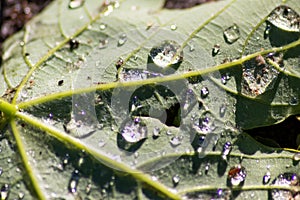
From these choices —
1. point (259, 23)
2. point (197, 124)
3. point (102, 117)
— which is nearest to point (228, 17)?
point (259, 23)

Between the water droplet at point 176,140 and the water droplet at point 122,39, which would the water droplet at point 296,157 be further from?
the water droplet at point 122,39

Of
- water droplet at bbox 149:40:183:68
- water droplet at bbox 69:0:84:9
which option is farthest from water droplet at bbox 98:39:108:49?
water droplet at bbox 69:0:84:9

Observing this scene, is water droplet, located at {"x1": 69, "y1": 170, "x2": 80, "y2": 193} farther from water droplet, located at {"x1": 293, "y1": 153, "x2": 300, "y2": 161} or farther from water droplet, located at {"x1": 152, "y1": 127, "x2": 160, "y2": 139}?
water droplet, located at {"x1": 293, "y1": 153, "x2": 300, "y2": 161}

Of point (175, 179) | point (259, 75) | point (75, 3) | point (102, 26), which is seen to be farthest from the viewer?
point (75, 3)

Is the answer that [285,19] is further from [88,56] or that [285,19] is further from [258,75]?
[88,56]

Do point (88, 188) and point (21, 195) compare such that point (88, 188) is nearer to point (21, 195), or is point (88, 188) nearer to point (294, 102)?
point (21, 195)

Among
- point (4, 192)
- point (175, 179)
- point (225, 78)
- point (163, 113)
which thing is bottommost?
point (4, 192)

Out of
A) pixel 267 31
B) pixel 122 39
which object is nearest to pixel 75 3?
pixel 122 39

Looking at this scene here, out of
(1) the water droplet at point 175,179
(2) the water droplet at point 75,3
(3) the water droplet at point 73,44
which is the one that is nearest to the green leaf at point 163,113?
(1) the water droplet at point 175,179
